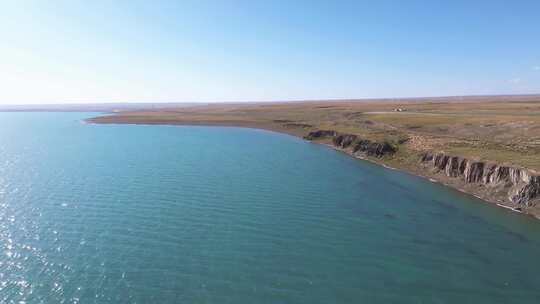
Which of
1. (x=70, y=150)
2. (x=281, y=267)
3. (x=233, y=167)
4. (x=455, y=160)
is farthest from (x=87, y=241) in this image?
(x=70, y=150)

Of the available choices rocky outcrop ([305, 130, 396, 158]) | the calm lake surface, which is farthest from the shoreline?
the calm lake surface

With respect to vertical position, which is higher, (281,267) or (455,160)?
(455,160)

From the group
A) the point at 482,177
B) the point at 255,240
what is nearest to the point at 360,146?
the point at 482,177

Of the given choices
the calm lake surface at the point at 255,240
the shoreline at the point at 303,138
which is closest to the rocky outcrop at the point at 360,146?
the shoreline at the point at 303,138

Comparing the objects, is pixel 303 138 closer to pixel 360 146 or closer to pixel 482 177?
pixel 360 146

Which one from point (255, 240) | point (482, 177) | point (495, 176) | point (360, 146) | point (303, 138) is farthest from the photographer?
point (303, 138)

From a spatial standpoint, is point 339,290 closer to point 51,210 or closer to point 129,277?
point 129,277

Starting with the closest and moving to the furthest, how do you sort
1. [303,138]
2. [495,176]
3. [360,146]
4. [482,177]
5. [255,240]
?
[255,240]
[495,176]
[482,177]
[360,146]
[303,138]
